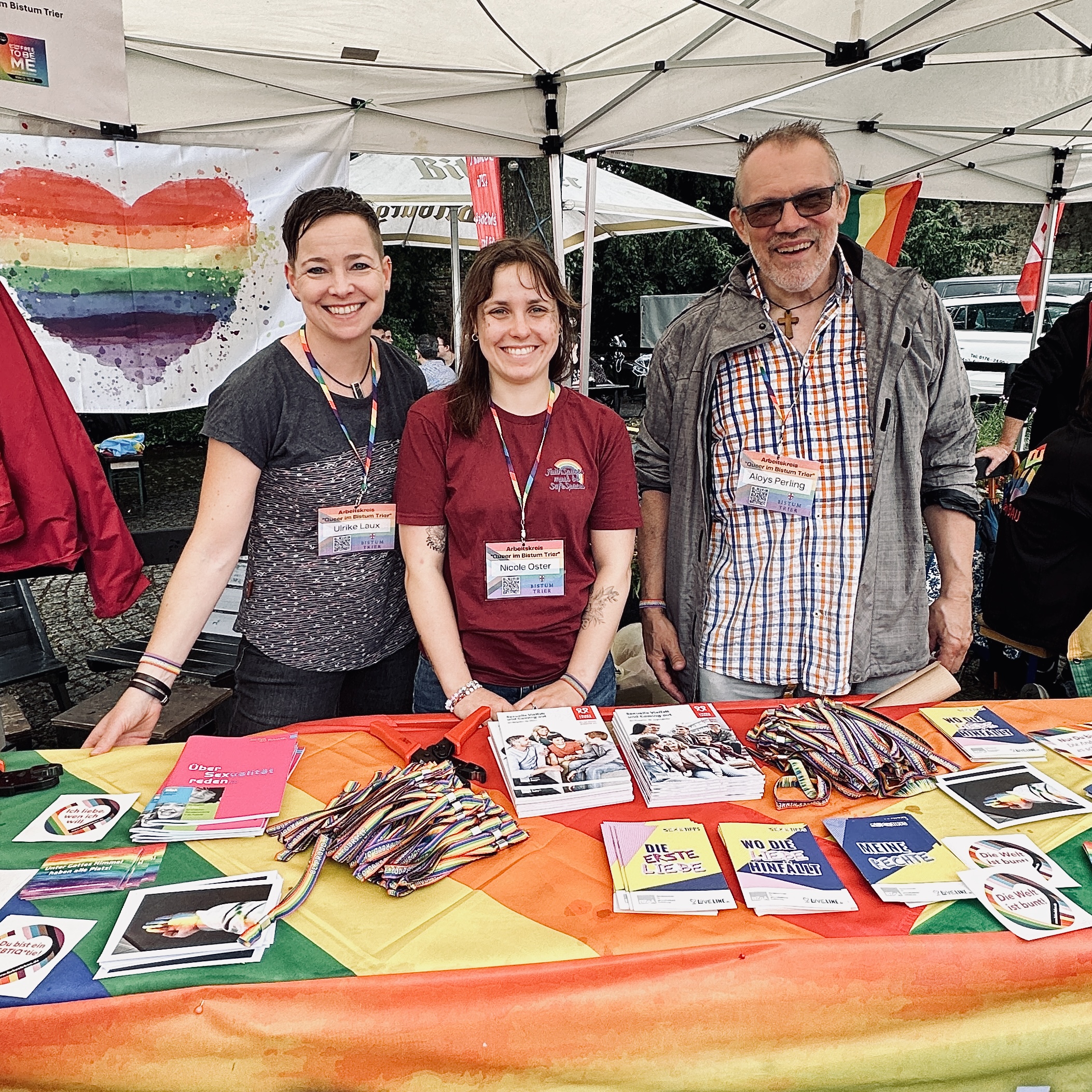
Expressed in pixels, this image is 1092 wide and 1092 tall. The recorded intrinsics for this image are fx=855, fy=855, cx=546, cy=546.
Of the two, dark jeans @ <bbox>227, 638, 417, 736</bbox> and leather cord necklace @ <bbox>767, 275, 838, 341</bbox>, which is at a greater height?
leather cord necklace @ <bbox>767, 275, 838, 341</bbox>

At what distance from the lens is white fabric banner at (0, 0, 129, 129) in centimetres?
185

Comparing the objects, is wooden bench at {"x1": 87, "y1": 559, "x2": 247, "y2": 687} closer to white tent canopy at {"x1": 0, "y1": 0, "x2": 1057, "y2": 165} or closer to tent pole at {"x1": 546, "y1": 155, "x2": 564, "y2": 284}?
white tent canopy at {"x1": 0, "y1": 0, "x2": 1057, "y2": 165}

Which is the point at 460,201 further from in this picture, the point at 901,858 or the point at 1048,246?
the point at 901,858

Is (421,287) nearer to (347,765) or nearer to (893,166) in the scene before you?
(893,166)

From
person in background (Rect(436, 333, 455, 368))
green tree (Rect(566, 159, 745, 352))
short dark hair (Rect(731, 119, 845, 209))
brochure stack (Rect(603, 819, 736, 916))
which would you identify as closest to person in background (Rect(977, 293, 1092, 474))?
short dark hair (Rect(731, 119, 845, 209))

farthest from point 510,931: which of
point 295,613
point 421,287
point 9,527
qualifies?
point 421,287

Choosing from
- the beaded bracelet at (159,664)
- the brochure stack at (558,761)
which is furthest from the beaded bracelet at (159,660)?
the brochure stack at (558,761)

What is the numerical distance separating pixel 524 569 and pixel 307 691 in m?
0.55

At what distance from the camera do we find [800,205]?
1818mm

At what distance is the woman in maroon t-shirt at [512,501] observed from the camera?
1.72 meters

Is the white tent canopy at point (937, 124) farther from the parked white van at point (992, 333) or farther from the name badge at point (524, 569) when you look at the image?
the parked white van at point (992, 333)

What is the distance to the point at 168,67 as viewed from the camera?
331 cm

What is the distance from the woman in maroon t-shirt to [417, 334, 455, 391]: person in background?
5.78 metres

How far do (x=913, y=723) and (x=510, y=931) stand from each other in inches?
38.8
